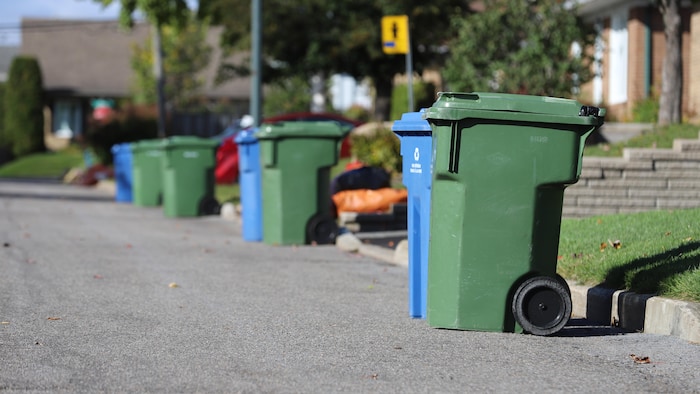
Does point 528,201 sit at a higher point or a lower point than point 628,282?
higher

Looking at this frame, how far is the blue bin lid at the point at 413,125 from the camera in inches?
299

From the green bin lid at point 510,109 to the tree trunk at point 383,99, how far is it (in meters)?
23.5

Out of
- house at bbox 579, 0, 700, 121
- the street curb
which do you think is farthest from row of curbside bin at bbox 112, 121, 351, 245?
house at bbox 579, 0, 700, 121

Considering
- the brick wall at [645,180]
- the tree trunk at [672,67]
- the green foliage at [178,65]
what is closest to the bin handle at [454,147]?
the brick wall at [645,180]

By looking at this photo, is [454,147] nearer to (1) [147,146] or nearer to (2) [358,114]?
(1) [147,146]

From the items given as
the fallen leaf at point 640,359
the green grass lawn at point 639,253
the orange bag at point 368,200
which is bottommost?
the fallen leaf at point 640,359

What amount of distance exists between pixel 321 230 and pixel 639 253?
5.55 metres

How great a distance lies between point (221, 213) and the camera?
1884 cm

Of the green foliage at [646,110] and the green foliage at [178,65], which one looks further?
the green foliage at [178,65]

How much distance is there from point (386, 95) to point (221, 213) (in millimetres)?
12650

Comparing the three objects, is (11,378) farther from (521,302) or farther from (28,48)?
(28,48)

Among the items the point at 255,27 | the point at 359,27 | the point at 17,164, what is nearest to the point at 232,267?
the point at 255,27

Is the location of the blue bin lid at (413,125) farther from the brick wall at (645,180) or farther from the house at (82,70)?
the house at (82,70)

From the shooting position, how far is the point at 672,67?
1625cm
